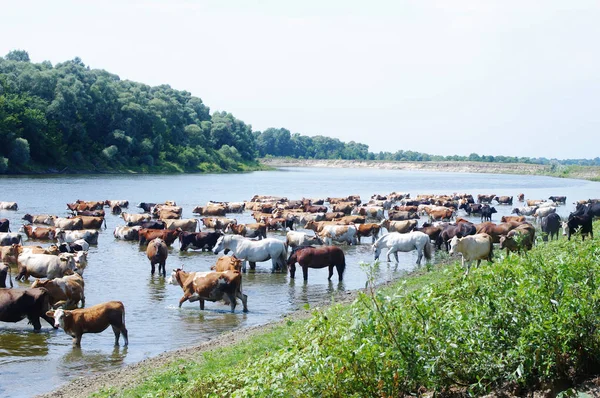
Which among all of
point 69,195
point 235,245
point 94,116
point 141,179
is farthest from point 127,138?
point 235,245

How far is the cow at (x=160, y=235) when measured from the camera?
31.1m

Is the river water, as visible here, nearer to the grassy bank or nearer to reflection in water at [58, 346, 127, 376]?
reflection in water at [58, 346, 127, 376]

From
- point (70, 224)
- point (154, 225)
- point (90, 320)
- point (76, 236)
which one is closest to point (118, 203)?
point (70, 224)

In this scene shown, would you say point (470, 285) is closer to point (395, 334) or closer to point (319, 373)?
point (395, 334)

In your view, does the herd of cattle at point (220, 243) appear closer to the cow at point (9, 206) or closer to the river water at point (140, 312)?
the cow at point (9, 206)

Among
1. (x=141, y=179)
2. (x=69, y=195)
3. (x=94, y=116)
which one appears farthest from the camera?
(x=94, y=116)

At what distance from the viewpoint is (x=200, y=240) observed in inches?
1172

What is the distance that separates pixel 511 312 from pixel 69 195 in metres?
57.2

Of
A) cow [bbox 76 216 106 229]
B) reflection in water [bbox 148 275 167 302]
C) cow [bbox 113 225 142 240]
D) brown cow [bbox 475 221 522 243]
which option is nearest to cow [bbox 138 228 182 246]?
cow [bbox 113 225 142 240]

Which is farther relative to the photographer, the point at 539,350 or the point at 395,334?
the point at 395,334

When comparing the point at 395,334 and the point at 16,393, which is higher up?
the point at 395,334

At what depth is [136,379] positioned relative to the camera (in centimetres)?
1152

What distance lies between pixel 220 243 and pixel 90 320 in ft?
36.3

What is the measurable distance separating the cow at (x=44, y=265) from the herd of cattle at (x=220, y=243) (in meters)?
0.03
